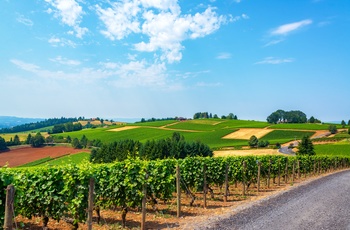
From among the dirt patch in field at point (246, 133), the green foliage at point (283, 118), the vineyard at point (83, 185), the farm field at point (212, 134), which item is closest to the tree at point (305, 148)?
the farm field at point (212, 134)

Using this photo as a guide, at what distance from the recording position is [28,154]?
89.9 metres

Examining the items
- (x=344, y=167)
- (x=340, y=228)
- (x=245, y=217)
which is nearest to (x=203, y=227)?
(x=245, y=217)

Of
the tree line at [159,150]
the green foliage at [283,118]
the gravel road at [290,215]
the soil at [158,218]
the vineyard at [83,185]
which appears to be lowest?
the tree line at [159,150]

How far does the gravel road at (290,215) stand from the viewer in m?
10.7

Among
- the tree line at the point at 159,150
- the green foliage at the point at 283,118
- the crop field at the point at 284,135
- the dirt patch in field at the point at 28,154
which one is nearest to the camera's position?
the tree line at the point at 159,150

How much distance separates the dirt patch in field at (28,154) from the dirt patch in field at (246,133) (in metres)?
56.1

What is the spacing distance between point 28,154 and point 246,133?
75.5 metres

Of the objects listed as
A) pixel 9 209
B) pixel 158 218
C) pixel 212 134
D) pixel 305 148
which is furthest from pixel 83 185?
pixel 212 134

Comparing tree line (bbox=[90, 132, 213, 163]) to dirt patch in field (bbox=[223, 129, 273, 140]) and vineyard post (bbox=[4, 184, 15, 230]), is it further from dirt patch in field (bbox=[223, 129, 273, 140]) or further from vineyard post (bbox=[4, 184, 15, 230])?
vineyard post (bbox=[4, 184, 15, 230])

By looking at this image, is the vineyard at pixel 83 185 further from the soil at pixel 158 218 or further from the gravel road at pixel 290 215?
the gravel road at pixel 290 215

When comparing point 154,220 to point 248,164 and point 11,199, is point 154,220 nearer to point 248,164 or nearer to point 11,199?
point 11,199

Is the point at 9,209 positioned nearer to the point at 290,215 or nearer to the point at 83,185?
the point at 83,185

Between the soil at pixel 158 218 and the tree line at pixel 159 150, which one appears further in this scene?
the tree line at pixel 159 150

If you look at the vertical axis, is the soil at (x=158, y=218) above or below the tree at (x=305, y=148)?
above
